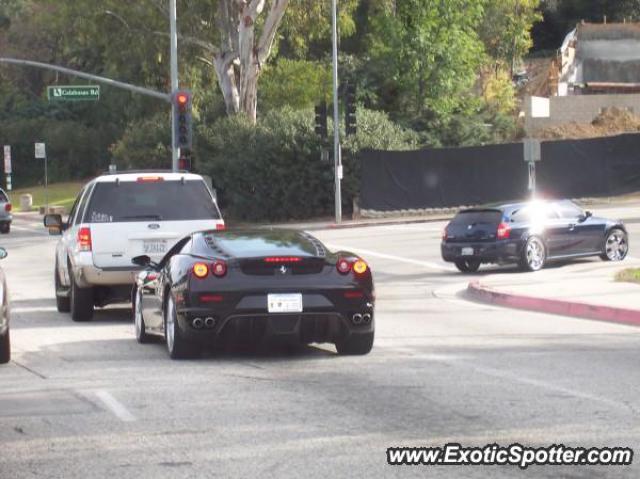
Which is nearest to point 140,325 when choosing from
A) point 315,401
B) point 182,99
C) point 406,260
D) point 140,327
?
point 140,327

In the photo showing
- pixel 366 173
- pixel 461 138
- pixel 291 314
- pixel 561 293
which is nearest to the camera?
pixel 291 314

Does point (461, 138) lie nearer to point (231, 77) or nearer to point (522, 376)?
point (231, 77)

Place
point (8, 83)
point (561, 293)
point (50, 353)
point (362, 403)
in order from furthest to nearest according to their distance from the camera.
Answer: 1. point (8, 83)
2. point (561, 293)
3. point (50, 353)
4. point (362, 403)

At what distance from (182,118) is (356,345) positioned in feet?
92.2

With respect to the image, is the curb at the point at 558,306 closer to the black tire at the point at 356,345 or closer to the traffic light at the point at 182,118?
the black tire at the point at 356,345

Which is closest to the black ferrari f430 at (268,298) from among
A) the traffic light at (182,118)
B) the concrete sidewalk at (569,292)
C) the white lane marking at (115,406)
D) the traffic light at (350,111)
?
the white lane marking at (115,406)

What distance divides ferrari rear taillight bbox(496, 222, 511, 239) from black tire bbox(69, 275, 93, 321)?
1076 centimetres

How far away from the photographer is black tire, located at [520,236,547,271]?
90.5ft

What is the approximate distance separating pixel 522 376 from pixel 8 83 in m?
96.1

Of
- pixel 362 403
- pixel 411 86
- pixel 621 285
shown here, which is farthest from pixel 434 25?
pixel 362 403

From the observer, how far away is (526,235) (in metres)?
27.7

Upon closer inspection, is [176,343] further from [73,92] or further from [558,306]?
[73,92]

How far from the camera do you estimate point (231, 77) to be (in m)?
55.1

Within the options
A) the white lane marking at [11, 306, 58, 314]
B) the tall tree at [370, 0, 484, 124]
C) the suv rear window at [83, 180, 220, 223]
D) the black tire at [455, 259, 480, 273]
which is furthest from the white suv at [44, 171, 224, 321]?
the tall tree at [370, 0, 484, 124]
